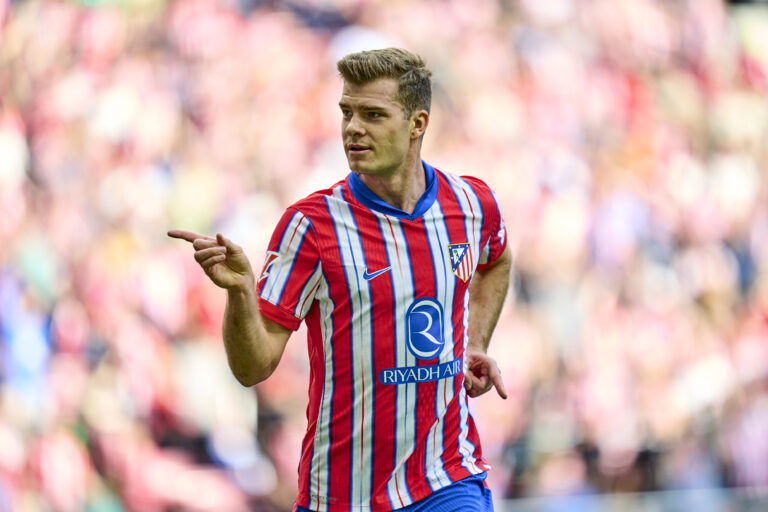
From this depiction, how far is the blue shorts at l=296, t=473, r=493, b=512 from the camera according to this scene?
265 cm

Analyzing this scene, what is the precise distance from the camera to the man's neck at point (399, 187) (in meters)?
2.76

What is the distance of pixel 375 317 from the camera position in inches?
104

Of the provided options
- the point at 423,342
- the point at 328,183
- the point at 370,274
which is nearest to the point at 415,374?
the point at 423,342

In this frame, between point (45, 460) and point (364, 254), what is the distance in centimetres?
301

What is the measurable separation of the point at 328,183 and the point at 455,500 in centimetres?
278

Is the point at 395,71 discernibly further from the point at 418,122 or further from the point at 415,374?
the point at 415,374

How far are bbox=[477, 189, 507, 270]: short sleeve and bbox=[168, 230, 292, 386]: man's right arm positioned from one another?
705 millimetres

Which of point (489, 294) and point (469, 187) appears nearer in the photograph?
point (469, 187)

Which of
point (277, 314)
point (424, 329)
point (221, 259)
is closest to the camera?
point (221, 259)

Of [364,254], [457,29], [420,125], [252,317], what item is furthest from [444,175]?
[457,29]

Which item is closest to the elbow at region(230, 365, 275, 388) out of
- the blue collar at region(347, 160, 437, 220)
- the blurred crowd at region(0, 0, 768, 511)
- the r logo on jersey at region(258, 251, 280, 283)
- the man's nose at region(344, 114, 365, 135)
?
the r logo on jersey at region(258, 251, 280, 283)

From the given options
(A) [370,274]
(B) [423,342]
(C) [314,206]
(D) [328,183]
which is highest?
(D) [328,183]

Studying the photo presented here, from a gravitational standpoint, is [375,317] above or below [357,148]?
below

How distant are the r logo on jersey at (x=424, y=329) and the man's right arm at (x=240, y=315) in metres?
0.30
